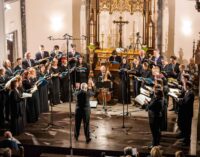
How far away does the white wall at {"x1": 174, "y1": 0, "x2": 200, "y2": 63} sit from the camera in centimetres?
1775

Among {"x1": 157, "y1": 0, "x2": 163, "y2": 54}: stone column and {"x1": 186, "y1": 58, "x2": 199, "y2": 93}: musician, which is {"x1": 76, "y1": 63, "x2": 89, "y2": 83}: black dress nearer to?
{"x1": 157, "y1": 0, "x2": 163, "y2": 54}: stone column

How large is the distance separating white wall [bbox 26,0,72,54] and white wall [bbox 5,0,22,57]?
0.38 meters

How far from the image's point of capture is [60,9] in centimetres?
1856

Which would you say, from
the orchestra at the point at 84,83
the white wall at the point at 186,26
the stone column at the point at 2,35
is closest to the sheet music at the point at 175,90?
the orchestra at the point at 84,83

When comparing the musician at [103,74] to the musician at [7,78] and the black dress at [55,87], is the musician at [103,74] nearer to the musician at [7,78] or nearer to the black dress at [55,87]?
the black dress at [55,87]

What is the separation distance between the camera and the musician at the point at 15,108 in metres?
12.3

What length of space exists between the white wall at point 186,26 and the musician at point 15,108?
25.0ft

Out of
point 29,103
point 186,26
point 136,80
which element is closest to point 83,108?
point 29,103

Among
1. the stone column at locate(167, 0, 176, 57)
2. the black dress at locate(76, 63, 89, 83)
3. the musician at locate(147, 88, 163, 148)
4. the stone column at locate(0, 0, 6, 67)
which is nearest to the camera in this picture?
the musician at locate(147, 88, 163, 148)

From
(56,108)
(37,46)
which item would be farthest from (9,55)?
(56,108)

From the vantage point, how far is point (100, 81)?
1446 centimetres

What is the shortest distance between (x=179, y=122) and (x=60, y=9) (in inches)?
326

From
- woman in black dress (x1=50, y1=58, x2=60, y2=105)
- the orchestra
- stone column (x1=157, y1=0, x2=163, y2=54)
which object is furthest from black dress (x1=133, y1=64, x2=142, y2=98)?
stone column (x1=157, y1=0, x2=163, y2=54)

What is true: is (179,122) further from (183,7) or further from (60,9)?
(60,9)
